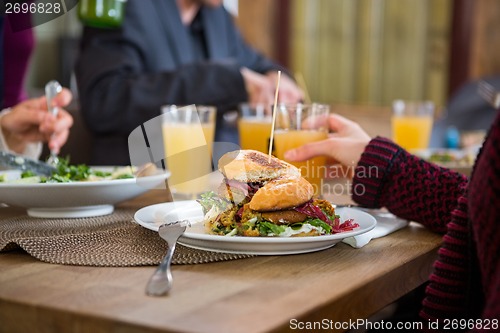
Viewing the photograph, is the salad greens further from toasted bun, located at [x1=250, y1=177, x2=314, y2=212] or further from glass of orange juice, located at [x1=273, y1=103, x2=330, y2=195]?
toasted bun, located at [x1=250, y1=177, x2=314, y2=212]

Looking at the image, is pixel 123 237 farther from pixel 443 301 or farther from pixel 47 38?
pixel 47 38

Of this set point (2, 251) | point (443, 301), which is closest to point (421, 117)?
point (443, 301)

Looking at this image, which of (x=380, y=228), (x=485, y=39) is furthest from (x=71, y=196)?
(x=485, y=39)

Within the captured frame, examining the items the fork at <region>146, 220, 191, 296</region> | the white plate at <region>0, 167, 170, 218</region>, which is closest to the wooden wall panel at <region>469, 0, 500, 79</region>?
the white plate at <region>0, 167, 170, 218</region>

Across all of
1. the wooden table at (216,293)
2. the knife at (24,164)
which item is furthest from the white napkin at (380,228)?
the knife at (24,164)

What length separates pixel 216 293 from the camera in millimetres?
729

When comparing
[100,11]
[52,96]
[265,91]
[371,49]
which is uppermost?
[100,11]

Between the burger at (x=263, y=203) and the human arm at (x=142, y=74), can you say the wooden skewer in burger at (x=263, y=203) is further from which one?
the human arm at (x=142, y=74)

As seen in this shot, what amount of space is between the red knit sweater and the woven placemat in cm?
26

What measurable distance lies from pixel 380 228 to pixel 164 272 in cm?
44

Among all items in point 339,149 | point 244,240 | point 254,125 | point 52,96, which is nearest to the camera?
point 244,240

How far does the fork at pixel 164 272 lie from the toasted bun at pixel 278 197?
102mm

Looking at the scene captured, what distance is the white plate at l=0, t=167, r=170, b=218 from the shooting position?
3.66 ft

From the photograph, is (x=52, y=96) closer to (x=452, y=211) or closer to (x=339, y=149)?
(x=339, y=149)
